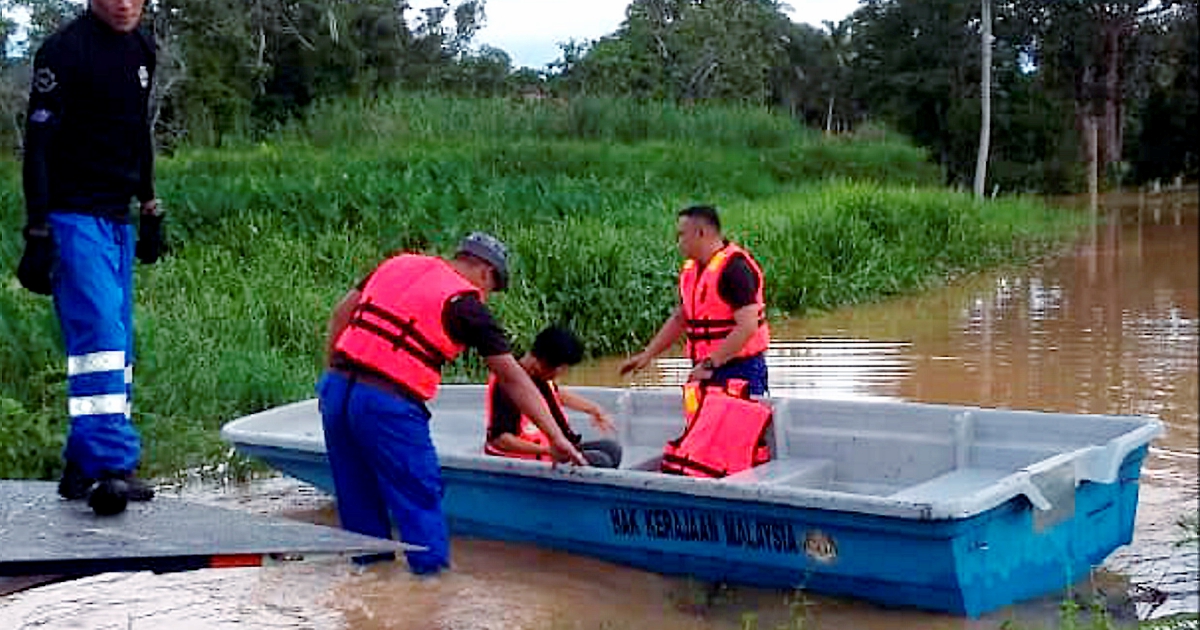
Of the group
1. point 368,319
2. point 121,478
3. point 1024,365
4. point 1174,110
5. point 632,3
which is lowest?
point 1024,365

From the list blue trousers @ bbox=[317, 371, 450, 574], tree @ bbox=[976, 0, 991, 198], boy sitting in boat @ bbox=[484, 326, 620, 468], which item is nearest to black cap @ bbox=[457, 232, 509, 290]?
blue trousers @ bbox=[317, 371, 450, 574]

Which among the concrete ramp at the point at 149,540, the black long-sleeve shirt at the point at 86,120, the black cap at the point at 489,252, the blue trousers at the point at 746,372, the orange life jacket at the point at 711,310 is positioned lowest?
the blue trousers at the point at 746,372

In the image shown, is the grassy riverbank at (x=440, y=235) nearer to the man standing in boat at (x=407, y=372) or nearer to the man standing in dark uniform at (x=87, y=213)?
the man standing in boat at (x=407, y=372)

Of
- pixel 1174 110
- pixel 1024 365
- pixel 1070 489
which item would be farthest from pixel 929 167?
pixel 1174 110

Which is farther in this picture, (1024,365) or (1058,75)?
(1058,75)

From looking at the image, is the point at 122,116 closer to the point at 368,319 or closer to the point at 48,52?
the point at 48,52

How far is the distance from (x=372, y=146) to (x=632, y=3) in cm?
1811

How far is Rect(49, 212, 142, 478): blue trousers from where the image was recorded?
14.5 feet

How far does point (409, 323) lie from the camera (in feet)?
17.0

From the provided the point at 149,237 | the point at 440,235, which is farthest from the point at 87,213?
the point at 440,235

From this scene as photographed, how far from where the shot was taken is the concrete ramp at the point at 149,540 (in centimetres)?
362

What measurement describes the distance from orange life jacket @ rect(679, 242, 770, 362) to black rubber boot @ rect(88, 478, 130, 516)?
3093 millimetres

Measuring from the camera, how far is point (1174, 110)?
203 cm

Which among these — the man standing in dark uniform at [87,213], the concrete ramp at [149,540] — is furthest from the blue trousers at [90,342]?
the concrete ramp at [149,540]
